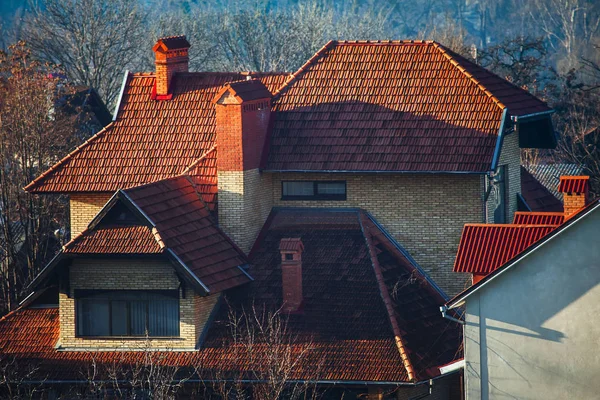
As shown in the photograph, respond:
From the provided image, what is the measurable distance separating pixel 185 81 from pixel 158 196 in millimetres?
5969

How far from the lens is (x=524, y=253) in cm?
2434

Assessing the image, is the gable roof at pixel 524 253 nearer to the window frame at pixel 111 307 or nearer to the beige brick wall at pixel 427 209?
the beige brick wall at pixel 427 209

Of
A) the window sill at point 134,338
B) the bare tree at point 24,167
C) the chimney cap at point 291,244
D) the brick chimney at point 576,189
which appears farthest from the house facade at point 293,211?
the bare tree at point 24,167

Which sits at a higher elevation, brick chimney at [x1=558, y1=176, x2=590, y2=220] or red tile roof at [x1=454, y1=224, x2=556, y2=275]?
brick chimney at [x1=558, y1=176, x2=590, y2=220]

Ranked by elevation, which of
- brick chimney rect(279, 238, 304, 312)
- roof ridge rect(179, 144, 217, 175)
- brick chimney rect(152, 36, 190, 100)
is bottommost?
brick chimney rect(279, 238, 304, 312)

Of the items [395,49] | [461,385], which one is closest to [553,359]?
[461,385]

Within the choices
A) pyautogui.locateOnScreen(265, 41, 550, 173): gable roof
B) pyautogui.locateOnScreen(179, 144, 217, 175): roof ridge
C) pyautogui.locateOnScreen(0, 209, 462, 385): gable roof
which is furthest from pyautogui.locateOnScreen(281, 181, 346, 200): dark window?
pyautogui.locateOnScreen(179, 144, 217, 175): roof ridge

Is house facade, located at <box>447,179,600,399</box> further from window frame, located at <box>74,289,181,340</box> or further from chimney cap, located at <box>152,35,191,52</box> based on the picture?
chimney cap, located at <box>152,35,191,52</box>

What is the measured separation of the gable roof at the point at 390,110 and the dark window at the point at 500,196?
5.57 feet

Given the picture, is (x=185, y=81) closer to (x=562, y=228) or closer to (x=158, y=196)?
(x=158, y=196)

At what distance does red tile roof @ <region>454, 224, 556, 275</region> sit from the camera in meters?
25.8

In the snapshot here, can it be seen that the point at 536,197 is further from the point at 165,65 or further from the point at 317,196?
the point at 165,65

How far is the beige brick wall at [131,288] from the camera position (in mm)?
28328

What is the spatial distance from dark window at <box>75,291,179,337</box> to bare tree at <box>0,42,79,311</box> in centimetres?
871
